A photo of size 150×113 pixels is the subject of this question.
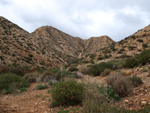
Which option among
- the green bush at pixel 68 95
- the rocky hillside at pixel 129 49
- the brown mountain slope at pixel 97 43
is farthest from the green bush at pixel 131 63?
the brown mountain slope at pixel 97 43

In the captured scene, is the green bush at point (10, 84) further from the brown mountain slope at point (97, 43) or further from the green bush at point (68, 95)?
the brown mountain slope at point (97, 43)

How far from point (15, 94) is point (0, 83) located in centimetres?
145

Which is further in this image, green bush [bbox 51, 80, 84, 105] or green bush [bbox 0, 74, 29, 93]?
green bush [bbox 0, 74, 29, 93]

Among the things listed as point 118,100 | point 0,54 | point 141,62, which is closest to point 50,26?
point 0,54

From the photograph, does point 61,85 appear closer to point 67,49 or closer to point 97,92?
point 97,92

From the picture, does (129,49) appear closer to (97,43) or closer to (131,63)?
(131,63)

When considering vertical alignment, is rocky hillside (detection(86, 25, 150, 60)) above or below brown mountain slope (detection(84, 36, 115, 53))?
below

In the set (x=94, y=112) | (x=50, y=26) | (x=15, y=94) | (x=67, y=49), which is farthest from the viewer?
(x=50, y=26)

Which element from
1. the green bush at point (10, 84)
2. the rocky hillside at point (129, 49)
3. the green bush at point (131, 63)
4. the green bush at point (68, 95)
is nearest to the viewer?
the green bush at point (68, 95)

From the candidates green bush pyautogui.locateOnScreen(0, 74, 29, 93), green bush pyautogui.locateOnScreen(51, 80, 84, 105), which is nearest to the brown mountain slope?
green bush pyautogui.locateOnScreen(0, 74, 29, 93)

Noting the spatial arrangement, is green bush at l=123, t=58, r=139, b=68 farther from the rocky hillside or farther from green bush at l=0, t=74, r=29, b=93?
the rocky hillside

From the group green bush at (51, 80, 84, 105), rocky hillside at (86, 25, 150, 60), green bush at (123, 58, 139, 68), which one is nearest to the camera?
green bush at (51, 80, 84, 105)

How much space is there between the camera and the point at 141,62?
9227 millimetres

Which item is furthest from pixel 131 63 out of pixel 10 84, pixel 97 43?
pixel 97 43
